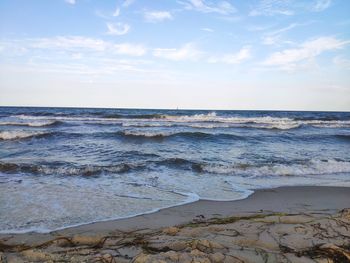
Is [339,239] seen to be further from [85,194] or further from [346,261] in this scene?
[85,194]

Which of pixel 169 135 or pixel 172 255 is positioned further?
pixel 169 135

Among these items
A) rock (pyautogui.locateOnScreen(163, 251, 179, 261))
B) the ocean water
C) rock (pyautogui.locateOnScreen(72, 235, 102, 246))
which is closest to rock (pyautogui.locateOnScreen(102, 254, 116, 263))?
rock (pyautogui.locateOnScreen(163, 251, 179, 261))

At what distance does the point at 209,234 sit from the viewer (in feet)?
12.3

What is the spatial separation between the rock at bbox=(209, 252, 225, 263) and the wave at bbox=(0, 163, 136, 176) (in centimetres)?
546

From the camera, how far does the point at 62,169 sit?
8.38 metres

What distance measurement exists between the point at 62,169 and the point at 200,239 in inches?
230

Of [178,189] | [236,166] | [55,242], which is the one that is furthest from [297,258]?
[236,166]

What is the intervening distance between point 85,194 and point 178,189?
5.93 feet

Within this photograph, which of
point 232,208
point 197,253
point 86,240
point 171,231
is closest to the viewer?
point 197,253

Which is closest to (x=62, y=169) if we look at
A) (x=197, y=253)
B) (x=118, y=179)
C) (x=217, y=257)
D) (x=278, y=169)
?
(x=118, y=179)

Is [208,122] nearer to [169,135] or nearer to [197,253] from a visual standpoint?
[169,135]

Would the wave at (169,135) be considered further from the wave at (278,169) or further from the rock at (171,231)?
the rock at (171,231)

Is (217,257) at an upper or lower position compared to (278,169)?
upper

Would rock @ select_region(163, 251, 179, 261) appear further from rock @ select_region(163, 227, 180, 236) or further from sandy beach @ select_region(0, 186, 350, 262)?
rock @ select_region(163, 227, 180, 236)
